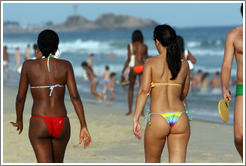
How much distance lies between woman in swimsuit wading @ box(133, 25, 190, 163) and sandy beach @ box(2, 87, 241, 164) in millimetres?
2152

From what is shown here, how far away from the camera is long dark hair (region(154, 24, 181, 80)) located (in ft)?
17.0

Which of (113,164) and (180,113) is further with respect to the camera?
(113,164)

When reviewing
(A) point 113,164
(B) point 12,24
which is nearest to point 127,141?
(A) point 113,164

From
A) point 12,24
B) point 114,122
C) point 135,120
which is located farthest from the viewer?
point 12,24

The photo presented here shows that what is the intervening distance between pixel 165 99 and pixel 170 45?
1.68ft

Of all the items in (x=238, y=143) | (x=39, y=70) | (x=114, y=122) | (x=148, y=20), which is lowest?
(x=148, y=20)

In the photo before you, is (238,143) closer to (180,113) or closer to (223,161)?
(180,113)

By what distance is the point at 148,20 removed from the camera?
466 feet

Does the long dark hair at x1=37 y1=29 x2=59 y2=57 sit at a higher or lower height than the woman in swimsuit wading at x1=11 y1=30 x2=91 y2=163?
higher

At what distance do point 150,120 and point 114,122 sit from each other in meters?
5.82

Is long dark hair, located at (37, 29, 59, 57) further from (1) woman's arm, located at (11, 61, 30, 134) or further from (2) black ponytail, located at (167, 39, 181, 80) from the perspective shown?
(2) black ponytail, located at (167, 39, 181, 80)

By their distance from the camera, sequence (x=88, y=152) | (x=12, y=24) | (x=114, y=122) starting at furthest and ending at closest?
(x=12, y=24) → (x=114, y=122) → (x=88, y=152)

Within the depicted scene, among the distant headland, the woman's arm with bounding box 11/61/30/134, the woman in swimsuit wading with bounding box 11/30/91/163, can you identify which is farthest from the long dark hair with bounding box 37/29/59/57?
the distant headland

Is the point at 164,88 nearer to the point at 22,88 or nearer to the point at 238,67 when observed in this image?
the point at 238,67
